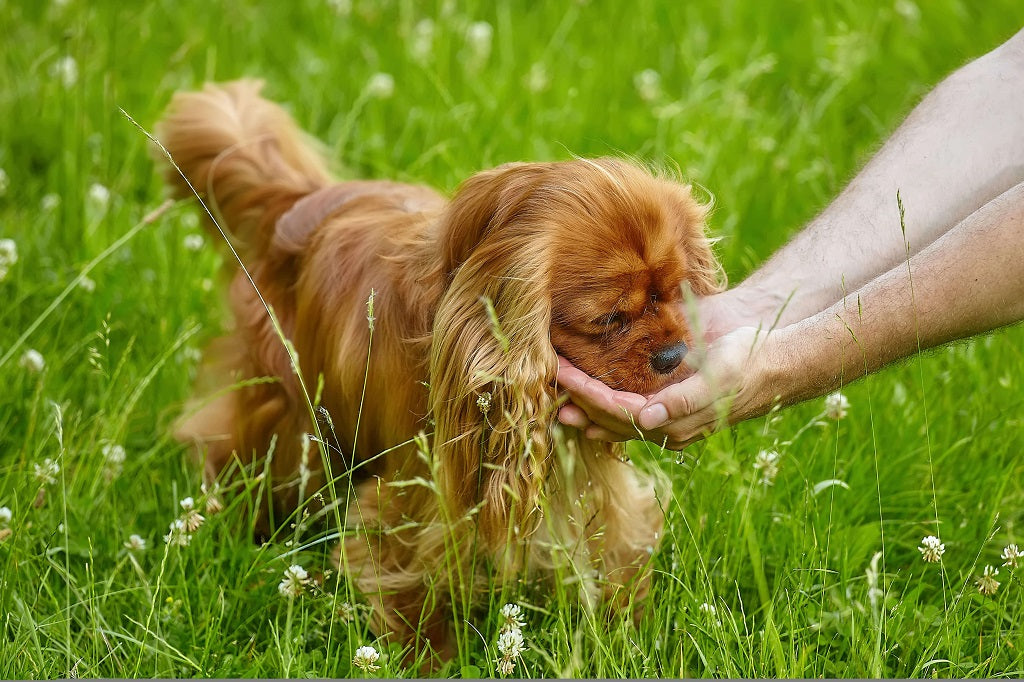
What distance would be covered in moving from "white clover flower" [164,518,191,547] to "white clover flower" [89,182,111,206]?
6.22ft

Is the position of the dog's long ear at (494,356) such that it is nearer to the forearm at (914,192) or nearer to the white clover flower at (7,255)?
the forearm at (914,192)

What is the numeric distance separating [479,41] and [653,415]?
3.12m

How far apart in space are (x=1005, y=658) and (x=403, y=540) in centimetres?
145

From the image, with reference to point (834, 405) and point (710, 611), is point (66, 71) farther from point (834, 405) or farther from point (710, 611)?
point (710, 611)

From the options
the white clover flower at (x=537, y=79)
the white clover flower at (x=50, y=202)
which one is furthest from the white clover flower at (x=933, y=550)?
the white clover flower at (x=50, y=202)

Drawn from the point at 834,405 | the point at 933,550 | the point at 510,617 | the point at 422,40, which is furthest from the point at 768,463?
the point at 422,40

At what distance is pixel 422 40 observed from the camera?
5238 mm

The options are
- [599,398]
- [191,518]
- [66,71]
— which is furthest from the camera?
[66,71]

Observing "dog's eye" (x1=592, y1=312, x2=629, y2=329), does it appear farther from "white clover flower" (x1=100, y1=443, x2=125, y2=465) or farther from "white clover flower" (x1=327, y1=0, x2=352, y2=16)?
"white clover flower" (x1=327, y1=0, x2=352, y2=16)

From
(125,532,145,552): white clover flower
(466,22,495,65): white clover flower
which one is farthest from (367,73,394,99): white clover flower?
(125,532,145,552): white clover flower

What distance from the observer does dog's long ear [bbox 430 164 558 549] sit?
242 centimetres

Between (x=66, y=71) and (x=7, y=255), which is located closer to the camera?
(x=7, y=255)

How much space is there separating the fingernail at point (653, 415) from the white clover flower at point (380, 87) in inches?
108

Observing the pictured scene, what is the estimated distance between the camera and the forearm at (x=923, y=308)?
245 cm
